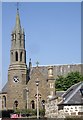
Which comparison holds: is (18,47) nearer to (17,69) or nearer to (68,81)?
(17,69)

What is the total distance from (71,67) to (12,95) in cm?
1506

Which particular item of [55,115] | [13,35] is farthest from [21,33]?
[55,115]

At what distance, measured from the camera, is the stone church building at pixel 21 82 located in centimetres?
8019

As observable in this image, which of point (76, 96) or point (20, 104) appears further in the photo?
point (20, 104)

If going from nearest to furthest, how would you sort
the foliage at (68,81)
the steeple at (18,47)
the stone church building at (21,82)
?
the foliage at (68,81) → the stone church building at (21,82) → the steeple at (18,47)

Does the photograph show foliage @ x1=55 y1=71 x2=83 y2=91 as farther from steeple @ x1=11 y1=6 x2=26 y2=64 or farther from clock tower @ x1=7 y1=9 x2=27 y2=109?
steeple @ x1=11 y1=6 x2=26 y2=64

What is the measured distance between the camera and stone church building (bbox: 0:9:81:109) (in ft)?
263

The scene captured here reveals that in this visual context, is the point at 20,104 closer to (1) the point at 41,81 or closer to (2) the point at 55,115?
(1) the point at 41,81

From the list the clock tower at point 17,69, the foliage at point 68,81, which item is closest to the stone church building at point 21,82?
the clock tower at point 17,69

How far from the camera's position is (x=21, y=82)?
82750 mm

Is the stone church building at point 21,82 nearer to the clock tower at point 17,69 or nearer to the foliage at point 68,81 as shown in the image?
the clock tower at point 17,69

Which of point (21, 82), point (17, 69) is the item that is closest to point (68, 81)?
point (21, 82)

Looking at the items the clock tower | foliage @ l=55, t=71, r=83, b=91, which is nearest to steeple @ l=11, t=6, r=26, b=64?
the clock tower

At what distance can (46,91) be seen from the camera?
80375 millimetres
